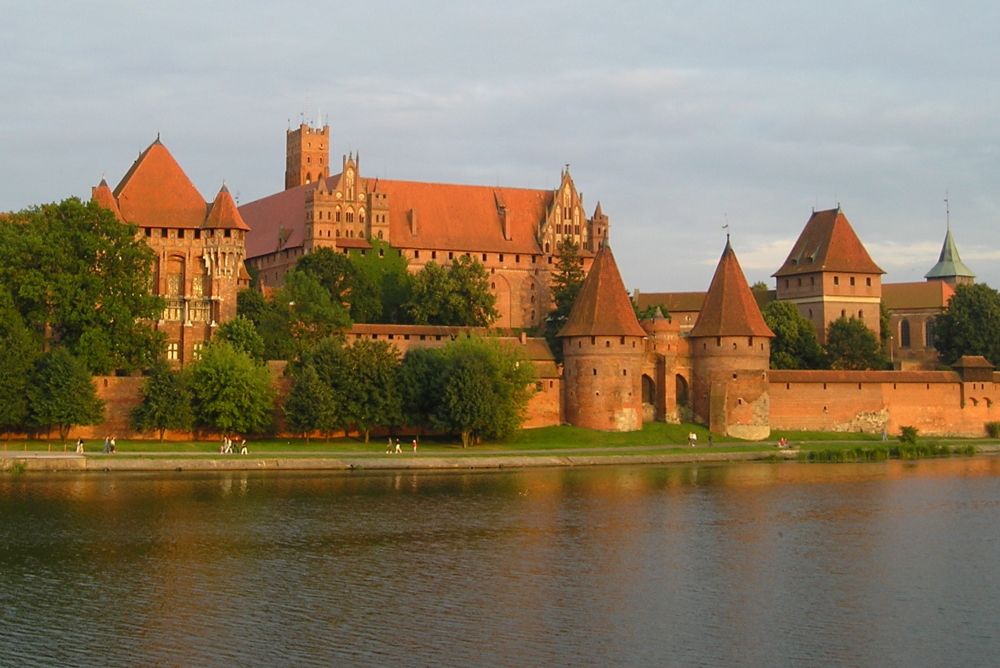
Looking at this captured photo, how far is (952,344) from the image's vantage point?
6488 centimetres

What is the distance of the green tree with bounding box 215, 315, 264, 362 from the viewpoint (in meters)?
50.1

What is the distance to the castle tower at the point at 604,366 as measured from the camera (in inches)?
2047

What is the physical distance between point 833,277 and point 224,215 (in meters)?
31.0

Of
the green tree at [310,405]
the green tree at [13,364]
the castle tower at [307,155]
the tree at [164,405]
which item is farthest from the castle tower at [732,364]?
the castle tower at [307,155]

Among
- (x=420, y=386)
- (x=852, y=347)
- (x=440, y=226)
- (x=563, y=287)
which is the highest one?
(x=440, y=226)

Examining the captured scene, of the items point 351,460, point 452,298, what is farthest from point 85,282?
point 452,298

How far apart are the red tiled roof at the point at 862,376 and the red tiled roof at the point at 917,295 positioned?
2076 centimetres

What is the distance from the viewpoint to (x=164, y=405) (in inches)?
1800

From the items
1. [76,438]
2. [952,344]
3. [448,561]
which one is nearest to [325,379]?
[76,438]

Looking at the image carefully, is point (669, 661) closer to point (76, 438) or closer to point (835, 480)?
point (835, 480)

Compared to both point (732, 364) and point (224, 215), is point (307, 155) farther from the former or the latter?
point (732, 364)

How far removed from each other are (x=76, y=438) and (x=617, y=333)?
20.1 meters

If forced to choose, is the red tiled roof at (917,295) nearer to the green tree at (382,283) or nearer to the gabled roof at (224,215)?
the green tree at (382,283)

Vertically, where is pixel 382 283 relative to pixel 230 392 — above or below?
above
